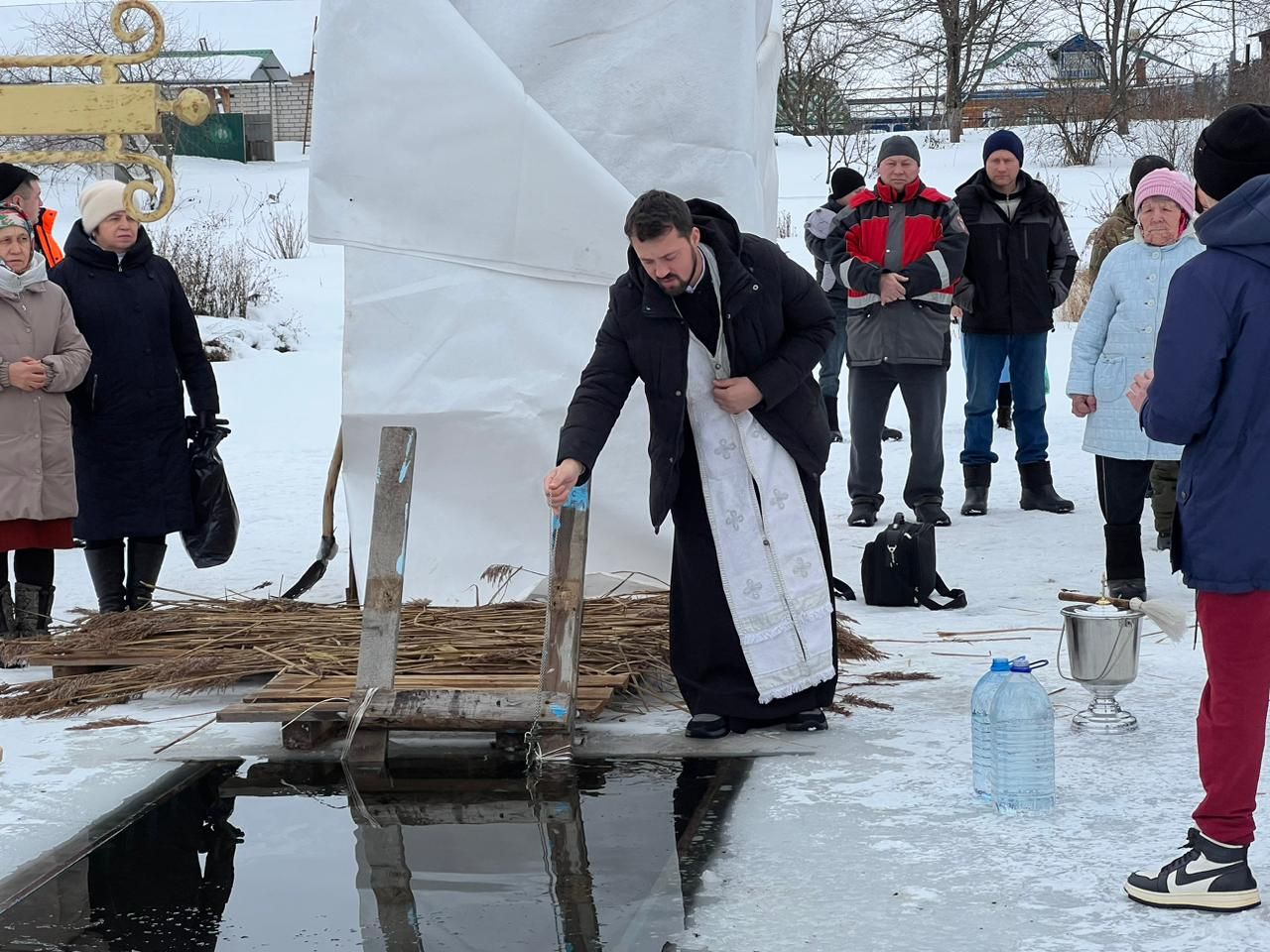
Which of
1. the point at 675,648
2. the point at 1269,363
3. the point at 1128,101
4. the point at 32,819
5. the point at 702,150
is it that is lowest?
→ the point at 32,819

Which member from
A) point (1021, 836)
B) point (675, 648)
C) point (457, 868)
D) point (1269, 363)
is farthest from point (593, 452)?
point (1269, 363)

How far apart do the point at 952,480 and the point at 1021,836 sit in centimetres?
546

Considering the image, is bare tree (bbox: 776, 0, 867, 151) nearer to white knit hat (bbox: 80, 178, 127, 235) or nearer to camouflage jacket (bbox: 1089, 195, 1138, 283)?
camouflage jacket (bbox: 1089, 195, 1138, 283)

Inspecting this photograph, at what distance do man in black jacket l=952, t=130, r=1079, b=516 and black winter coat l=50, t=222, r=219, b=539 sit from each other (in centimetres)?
385

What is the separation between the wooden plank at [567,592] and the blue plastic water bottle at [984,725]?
1.13 meters

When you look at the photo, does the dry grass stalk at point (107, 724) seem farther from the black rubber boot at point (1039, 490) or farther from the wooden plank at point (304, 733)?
the black rubber boot at point (1039, 490)

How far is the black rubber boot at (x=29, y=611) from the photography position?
590 cm

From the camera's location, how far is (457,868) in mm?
3535

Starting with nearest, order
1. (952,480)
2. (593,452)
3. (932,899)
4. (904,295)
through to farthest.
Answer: (932,899) < (593,452) < (904,295) < (952,480)

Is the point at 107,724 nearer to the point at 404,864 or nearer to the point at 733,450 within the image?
the point at 404,864

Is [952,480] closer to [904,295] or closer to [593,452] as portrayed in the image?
[904,295]

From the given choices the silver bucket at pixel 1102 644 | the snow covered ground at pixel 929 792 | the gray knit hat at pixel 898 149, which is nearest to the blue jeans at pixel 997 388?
the snow covered ground at pixel 929 792

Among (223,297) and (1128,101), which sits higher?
(1128,101)

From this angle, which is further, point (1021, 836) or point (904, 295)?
point (904, 295)
